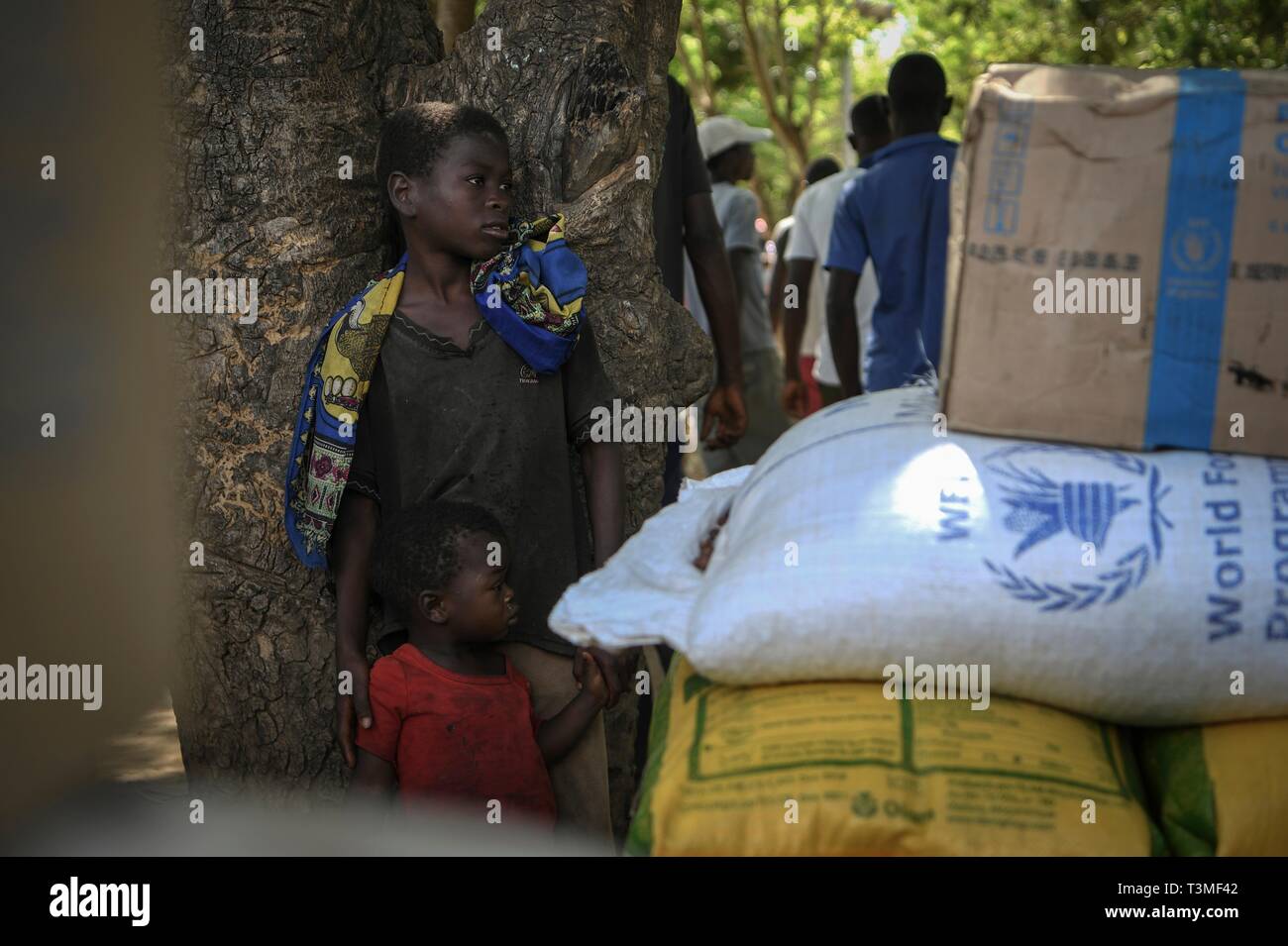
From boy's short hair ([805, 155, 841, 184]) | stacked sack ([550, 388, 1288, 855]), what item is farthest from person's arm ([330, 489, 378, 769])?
boy's short hair ([805, 155, 841, 184])

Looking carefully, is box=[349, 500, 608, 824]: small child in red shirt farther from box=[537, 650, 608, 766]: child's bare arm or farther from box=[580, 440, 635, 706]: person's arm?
box=[580, 440, 635, 706]: person's arm

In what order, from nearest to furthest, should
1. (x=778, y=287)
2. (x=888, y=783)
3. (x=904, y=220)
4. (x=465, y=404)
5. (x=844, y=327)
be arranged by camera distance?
(x=888, y=783) < (x=465, y=404) < (x=904, y=220) < (x=844, y=327) < (x=778, y=287)

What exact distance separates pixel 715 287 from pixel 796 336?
204cm

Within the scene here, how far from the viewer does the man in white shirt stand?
582 cm

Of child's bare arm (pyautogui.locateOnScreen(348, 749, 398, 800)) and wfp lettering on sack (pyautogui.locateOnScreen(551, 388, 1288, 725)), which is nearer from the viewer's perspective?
wfp lettering on sack (pyautogui.locateOnScreen(551, 388, 1288, 725))

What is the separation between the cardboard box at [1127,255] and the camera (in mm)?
1804

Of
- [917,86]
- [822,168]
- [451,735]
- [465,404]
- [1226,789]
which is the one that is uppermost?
[822,168]

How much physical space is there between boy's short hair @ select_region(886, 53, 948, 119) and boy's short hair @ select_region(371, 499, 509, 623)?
2.75 metres

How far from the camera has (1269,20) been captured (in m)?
9.10

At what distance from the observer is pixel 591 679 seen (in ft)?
8.71

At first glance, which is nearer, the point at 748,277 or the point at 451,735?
the point at 451,735

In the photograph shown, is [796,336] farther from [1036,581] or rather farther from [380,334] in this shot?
[1036,581]

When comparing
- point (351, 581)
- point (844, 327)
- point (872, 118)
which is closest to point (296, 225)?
point (351, 581)

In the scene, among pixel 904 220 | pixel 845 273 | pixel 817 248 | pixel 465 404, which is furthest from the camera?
pixel 817 248
